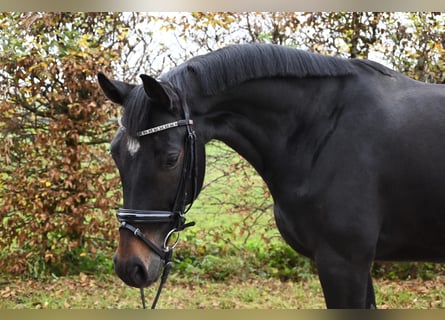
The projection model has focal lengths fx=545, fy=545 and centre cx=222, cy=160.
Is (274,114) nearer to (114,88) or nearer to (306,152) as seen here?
(306,152)

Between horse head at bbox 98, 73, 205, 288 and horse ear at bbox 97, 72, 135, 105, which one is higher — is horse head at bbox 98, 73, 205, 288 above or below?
below

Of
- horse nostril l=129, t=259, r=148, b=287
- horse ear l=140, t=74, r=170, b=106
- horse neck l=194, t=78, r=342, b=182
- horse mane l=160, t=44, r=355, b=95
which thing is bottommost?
horse nostril l=129, t=259, r=148, b=287

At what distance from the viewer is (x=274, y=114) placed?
3.20m

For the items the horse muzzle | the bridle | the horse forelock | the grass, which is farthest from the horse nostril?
the grass

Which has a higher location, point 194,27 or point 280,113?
point 194,27

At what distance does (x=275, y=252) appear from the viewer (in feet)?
21.6

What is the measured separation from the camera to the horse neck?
315 cm

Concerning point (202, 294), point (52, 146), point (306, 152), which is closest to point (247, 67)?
point (306, 152)

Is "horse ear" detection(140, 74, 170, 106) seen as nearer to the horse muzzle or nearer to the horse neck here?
the horse neck

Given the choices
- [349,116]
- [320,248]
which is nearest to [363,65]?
[349,116]

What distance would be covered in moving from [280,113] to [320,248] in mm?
813

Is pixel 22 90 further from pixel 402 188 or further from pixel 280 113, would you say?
pixel 402 188

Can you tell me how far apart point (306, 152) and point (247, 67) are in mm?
595

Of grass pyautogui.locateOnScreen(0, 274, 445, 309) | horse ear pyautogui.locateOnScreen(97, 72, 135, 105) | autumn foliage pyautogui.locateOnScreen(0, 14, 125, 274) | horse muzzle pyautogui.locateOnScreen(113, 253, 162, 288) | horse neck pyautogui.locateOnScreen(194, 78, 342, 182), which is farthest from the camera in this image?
autumn foliage pyautogui.locateOnScreen(0, 14, 125, 274)
